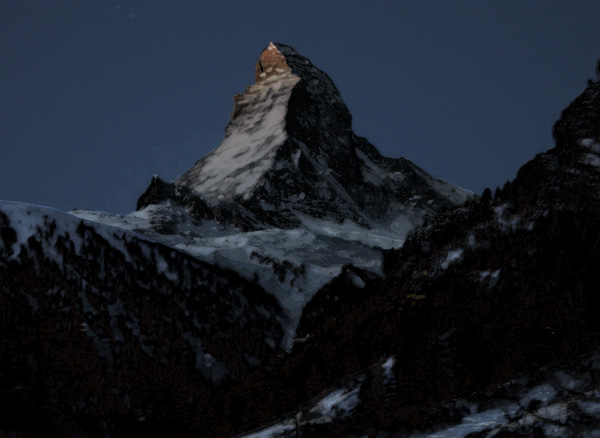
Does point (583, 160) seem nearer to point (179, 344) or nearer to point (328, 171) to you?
point (179, 344)

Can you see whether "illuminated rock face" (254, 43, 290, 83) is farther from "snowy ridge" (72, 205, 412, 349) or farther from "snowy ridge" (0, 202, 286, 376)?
"snowy ridge" (0, 202, 286, 376)

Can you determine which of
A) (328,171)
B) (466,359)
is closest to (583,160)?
(466,359)

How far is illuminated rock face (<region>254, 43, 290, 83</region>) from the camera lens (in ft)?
86.4

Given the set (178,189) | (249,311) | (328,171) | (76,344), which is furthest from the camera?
(328,171)

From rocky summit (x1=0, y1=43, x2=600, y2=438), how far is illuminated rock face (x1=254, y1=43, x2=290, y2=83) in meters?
14.6

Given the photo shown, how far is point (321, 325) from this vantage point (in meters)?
10.9

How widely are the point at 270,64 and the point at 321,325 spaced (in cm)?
1800

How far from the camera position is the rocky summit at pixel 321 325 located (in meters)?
8.37

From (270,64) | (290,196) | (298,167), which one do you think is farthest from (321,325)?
(270,64)

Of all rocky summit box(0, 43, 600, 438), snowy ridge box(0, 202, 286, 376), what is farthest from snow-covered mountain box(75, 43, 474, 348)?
snowy ridge box(0, 202, 286, 376)

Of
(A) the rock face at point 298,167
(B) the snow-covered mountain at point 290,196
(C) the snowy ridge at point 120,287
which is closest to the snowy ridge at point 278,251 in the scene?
(B) the snow-covered mountain at point 290,196

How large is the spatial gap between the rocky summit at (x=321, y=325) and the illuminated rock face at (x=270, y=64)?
14.6 meters

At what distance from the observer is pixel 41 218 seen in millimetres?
10781

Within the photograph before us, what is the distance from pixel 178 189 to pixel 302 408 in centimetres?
821
